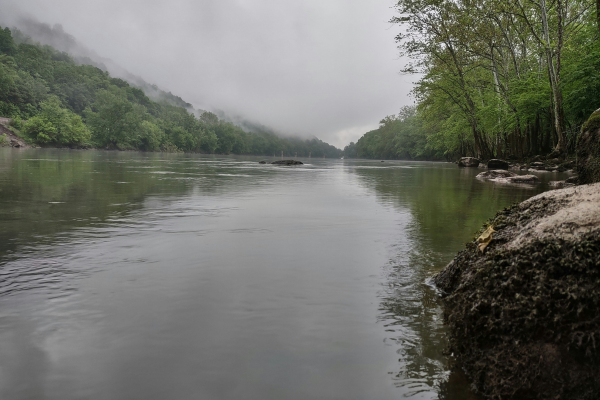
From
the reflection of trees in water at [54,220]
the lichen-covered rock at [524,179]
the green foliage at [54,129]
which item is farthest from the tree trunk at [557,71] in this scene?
the green foliage at [54,129]

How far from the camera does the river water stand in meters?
2.32

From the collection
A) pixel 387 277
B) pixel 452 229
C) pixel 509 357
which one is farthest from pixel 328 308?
pixel 452 229

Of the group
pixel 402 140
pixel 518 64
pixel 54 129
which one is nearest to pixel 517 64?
pixel 518 64

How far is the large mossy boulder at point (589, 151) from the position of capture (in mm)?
7196

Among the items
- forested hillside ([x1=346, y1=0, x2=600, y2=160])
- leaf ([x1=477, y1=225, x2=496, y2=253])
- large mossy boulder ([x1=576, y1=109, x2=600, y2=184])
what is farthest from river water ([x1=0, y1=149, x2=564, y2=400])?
forested hillside ([x1=346, y1=0, x2=600, y2=160])

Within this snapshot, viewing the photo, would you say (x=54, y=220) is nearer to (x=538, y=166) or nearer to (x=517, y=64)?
(x=538, y=166)

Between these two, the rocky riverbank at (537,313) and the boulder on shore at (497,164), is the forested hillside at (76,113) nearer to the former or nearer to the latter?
the boulder on shore at (497,164)

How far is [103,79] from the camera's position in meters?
168

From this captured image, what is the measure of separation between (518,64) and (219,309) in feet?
125

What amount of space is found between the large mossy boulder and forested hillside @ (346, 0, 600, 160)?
1101cm

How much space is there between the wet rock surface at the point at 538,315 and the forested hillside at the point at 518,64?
17.7m

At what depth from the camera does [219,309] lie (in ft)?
10.9

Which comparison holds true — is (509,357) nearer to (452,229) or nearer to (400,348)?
(400,348)

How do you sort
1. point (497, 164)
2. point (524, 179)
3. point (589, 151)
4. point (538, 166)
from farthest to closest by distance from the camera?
1. point (497, 164)
2. point (538, 166)
3. point (524, 179)
4. point (589, 151)
